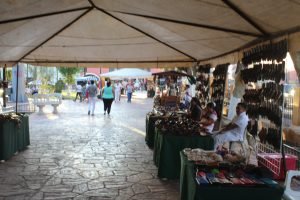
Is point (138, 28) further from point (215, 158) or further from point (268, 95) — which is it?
point (215, 158)

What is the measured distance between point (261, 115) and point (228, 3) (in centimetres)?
221

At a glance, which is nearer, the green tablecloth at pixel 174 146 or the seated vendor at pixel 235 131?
the green tablecloth at pixel 174 146

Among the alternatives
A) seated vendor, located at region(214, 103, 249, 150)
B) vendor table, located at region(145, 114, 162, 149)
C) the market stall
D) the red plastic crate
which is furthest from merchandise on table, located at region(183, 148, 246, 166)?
vendor table, located at region(145, 114, 162, 149)

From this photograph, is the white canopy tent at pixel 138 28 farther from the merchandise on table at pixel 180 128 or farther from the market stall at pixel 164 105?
the merchandise on table at pixel 180 128

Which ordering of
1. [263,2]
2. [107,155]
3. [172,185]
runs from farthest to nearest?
[107,155] < [172,185] < [263,2]

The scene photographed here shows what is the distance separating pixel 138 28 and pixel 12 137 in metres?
3.63

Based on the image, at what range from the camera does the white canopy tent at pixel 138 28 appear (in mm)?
4719

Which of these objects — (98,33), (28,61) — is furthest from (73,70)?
(98,33)

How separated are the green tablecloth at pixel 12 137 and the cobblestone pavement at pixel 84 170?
0.56 ft

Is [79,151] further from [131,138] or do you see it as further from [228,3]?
[228,3]

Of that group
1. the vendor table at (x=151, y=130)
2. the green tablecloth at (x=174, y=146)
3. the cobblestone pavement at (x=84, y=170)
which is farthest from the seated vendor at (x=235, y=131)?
the vendor table at (x=151, y=130)

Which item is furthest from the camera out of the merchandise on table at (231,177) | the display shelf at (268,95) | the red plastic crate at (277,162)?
the red plastic crate at (277,162)

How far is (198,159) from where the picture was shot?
4137mm

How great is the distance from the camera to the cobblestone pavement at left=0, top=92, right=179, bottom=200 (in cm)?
531
